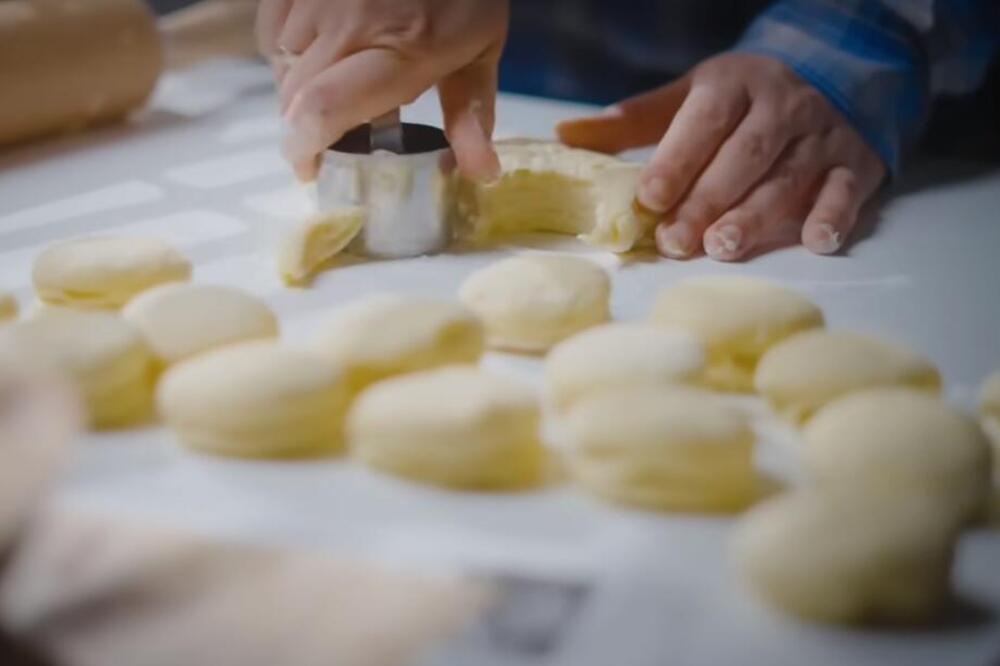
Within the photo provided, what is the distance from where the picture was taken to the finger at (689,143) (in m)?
1.37

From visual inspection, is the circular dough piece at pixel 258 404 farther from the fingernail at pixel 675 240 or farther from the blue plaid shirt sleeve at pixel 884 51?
the blue plaid shirt sleeve at pixel 884 51

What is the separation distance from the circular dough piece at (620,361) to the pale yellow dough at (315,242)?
1.13 ft

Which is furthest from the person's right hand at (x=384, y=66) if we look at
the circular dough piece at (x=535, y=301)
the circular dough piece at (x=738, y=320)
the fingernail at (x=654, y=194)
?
the circular dough piece at (x=738, y=320)

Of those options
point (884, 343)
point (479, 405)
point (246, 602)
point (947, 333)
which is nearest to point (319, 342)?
point (479, 405)

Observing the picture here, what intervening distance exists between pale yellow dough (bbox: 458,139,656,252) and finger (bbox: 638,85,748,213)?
0.06 ft

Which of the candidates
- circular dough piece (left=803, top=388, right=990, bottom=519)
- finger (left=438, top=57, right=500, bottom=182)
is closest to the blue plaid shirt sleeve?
finger (left=438, top=57, right=500, bottom=182)

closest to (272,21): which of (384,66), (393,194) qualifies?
(384,66)

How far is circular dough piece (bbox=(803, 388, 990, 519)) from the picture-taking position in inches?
32.9

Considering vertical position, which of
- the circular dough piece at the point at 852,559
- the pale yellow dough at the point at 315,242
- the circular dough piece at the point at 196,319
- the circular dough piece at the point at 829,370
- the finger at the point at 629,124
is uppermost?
the circular dough piece at the point at 852,559

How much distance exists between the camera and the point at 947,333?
3.83 feet

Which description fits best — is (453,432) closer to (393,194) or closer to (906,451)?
(906,451)

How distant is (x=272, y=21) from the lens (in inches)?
59.4

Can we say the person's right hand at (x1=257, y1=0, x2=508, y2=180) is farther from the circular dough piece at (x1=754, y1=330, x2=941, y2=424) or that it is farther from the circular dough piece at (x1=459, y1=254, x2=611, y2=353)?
the circular dough piece at (x1=754, y1=330, x2=941, y2=424)

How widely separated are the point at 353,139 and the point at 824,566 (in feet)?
2.64
